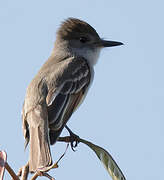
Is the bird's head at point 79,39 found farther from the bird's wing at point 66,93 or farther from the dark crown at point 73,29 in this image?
the bird's wing at point 66,93

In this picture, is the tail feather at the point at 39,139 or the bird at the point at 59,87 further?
the bird at the point at 59,87

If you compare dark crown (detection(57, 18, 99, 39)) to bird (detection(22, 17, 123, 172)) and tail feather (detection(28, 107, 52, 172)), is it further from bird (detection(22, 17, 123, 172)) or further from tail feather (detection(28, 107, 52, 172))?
tail feather (detection(28, 107, 52, 172))

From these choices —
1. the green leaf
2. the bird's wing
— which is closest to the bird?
the bird's wing

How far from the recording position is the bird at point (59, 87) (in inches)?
165

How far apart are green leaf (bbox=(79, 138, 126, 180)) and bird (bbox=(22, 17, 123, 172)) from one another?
45 centimetres

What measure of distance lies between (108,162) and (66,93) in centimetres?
182

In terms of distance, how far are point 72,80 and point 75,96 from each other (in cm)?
20

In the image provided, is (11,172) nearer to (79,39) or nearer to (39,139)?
(39,139)

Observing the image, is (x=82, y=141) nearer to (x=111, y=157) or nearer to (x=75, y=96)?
(x=111, y=157)

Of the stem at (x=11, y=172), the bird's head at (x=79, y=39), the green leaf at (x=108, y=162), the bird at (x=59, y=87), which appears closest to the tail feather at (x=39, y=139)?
the bird at (x=59, y=87)

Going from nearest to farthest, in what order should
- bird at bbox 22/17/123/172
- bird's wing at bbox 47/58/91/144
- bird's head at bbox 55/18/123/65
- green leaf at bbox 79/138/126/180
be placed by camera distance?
green leaf at bbox 79/138/126/180 < bird at bbox 22/17/123/172 < bird's wing at bbox 47/58/91/144 < bird's head at bbox 55/18/123/65

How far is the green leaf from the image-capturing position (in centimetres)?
302

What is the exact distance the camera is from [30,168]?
3186mm

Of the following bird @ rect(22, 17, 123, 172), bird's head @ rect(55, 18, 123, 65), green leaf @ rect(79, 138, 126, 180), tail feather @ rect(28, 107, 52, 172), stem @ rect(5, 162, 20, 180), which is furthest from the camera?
bird's head @ rect(55, 18, 123, 65)
